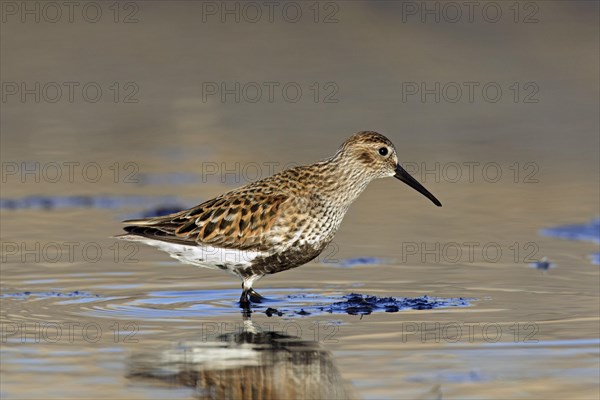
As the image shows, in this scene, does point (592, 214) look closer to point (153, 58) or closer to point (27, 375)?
point (27, 375)

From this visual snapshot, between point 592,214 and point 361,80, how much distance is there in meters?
9.03

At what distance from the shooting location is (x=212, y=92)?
2428cm

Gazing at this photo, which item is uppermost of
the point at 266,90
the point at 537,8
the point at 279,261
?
the point at 537,8

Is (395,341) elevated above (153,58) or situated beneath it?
situated beneath

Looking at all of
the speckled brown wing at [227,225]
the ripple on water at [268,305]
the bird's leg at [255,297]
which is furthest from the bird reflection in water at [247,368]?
the speckled brown wing at [227,225]

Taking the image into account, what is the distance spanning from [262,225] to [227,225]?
1.21 feet

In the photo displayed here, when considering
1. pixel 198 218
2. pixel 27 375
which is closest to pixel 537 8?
pixel 198 218

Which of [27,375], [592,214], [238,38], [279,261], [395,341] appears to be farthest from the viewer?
[238,38]

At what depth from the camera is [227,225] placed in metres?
12.6
